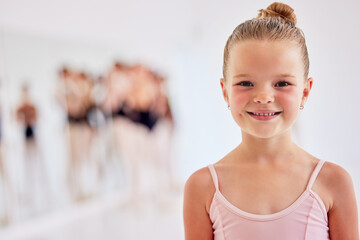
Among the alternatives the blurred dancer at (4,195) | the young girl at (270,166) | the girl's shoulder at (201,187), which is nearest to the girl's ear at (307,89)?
the young girl at (270,166)

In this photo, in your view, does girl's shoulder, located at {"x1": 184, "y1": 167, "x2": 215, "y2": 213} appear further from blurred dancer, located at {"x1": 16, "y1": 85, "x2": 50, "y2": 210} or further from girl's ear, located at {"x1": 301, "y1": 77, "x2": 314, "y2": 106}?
blurred dancer, located at {"x1": 16, "y1": 85, "x2": 50, "y2": 210}

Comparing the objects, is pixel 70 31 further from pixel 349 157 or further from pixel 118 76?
pixel 349 157

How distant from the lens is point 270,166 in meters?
0.48

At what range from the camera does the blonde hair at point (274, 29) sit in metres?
0.44

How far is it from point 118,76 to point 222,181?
3.26 m

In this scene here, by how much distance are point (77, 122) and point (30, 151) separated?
54 centimetres

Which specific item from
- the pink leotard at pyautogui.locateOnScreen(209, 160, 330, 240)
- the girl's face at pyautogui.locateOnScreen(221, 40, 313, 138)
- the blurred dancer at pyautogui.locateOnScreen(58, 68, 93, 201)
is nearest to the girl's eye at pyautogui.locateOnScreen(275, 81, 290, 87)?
the girl's face at pyautogui.locateOnScreen(221, 40, 313, 138)

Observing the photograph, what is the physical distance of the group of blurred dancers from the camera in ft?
10.0

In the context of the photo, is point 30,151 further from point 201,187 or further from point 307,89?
point 307,89

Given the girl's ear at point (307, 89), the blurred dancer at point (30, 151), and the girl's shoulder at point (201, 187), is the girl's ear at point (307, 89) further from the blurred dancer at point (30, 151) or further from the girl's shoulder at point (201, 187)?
the blurred dancer at point (30, 151)

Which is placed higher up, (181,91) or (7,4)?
(7,4)

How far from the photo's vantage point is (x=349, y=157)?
50 cm

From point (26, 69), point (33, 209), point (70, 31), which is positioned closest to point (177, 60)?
point (70, 31)

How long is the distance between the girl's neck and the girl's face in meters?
0.03
